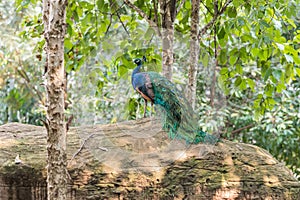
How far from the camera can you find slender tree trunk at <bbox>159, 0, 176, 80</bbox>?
Answer: 5.99 ft

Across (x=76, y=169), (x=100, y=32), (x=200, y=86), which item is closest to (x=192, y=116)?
(x=76, y=169)

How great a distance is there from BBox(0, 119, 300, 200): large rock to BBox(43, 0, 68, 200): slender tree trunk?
0.36m

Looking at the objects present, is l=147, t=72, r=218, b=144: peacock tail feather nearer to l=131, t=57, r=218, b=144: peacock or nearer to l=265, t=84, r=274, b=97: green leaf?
l=131, t=57, r=218, b=144: peacock

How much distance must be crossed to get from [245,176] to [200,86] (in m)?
0.98

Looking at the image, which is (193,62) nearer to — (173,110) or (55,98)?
(173,110)

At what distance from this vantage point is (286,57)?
7.18 feet

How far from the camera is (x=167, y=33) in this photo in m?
1.86

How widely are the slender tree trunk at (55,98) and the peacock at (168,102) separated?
0.33m

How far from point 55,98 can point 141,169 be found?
621 mm

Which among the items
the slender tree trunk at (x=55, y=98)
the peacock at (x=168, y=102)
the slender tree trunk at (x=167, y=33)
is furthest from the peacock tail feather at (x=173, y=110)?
the slender tree trunk at (x=55, y=98)

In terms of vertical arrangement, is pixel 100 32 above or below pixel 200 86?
above

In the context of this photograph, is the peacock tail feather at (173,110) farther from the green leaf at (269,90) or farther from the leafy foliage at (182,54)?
the green leaf at (269,90)

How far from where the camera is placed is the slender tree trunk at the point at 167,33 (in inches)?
71.9

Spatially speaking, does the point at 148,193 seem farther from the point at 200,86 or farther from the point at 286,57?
the point at 200,86
